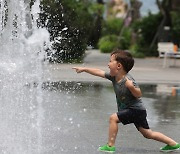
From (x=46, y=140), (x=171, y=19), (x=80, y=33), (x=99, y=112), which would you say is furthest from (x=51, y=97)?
(x=171, y=19)

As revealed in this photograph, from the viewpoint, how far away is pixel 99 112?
1096 centimetres

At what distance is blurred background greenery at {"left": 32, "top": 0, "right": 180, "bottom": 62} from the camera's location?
24.7 m

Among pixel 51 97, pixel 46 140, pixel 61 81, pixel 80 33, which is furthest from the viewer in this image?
pixel 80 33

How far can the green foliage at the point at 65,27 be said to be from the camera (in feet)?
79.7

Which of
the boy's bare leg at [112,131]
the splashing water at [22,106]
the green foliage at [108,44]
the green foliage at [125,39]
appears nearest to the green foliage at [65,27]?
the splashing water at [22,106]

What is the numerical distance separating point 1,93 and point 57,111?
95cm

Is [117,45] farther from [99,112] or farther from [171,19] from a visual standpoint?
[99,112]

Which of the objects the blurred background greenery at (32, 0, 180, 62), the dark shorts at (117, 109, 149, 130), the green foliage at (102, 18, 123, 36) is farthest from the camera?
the green foliage at (102, 18, 123, 36)

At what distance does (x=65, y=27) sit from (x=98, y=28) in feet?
50.8

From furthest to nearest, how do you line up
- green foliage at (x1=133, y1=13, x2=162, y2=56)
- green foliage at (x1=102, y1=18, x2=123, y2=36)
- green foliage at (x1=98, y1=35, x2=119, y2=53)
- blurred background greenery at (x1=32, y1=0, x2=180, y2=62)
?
green foliage at (x1=102, y1=18, x2=123, y2=36)
green foliage at (x1=98, y1=35, x2=119, y2=53)
green foliage at (x1=133, y1=13, x2=162, y2=56)
blurred background greenery at (x1=32, y1=0, x2=180, y2=62)

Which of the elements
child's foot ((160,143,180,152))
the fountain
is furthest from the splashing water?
child's foot ((160,143,180,152))

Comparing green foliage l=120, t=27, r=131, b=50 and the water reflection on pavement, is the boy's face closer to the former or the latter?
the water reflection on pavement

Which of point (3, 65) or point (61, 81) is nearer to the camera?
point (3, 65)

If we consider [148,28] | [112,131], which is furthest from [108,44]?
[112,131]
